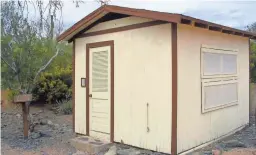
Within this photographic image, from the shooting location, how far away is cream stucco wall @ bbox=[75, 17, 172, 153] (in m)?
5.45

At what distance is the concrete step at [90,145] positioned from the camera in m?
6.13

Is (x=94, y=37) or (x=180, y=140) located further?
(x=94, y=37)

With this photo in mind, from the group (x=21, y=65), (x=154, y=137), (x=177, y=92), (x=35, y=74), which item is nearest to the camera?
(x=177, y=92)

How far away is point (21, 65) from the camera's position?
25.8 ft

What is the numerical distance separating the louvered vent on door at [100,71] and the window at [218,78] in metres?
2.21

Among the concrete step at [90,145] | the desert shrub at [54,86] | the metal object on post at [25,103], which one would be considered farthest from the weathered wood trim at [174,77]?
the desert shrub at [54,86]

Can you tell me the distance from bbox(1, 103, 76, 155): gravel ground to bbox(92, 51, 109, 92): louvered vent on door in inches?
62.1

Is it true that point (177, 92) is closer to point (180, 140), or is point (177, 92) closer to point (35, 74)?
point (180, 140)

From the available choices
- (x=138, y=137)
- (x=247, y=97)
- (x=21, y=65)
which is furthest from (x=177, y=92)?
(x=21, y=65)

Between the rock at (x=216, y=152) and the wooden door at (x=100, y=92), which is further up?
the wooden door at (x=100, y=92)

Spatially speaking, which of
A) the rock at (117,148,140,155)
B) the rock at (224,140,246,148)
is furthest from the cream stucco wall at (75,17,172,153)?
the rock at (224,140,246,148)

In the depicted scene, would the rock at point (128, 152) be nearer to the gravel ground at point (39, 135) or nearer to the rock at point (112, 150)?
the rock at point (112, 150)

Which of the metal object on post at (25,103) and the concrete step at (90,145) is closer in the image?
the concrete step at (90,145)

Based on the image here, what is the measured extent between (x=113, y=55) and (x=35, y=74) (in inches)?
126
